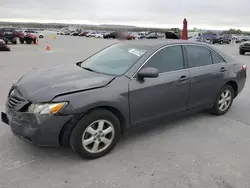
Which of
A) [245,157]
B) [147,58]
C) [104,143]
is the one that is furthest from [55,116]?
[245,157]

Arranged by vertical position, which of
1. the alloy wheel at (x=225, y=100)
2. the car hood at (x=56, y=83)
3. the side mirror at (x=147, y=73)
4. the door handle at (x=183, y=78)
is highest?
the side mirror at (x=147, y=73)

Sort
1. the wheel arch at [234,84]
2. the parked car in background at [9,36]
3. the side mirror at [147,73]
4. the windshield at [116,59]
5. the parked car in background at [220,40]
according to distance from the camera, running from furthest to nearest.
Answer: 1. the parked car in background at [220,40]
2. the parked car in background at [9,36]
3. the wheel arch at [234,84]
4. the windshield at [116,59]
5. the side mirror at [147,73]

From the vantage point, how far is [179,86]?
12.8ft

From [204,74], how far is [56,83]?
8.25 ft

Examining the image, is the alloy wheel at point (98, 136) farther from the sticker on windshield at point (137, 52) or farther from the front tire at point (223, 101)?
the front tire at point (223, 101)

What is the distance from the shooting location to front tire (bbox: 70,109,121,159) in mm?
3014

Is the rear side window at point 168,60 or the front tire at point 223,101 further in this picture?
the front tire at point 223,101

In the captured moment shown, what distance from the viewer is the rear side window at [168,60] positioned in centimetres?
372

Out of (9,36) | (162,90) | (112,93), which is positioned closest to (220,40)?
(9,36)

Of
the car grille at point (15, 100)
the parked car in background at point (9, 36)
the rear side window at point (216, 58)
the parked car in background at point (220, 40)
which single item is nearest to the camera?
the car grille at point (15, 100)

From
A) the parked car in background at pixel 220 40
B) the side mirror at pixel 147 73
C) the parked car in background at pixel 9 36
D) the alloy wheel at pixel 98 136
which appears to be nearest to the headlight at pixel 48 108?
the alloy wheel at pixel 98 136

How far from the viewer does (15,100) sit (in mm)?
3156

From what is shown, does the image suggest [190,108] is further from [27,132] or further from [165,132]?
[27,132]

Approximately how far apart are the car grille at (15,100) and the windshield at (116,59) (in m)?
1.18
